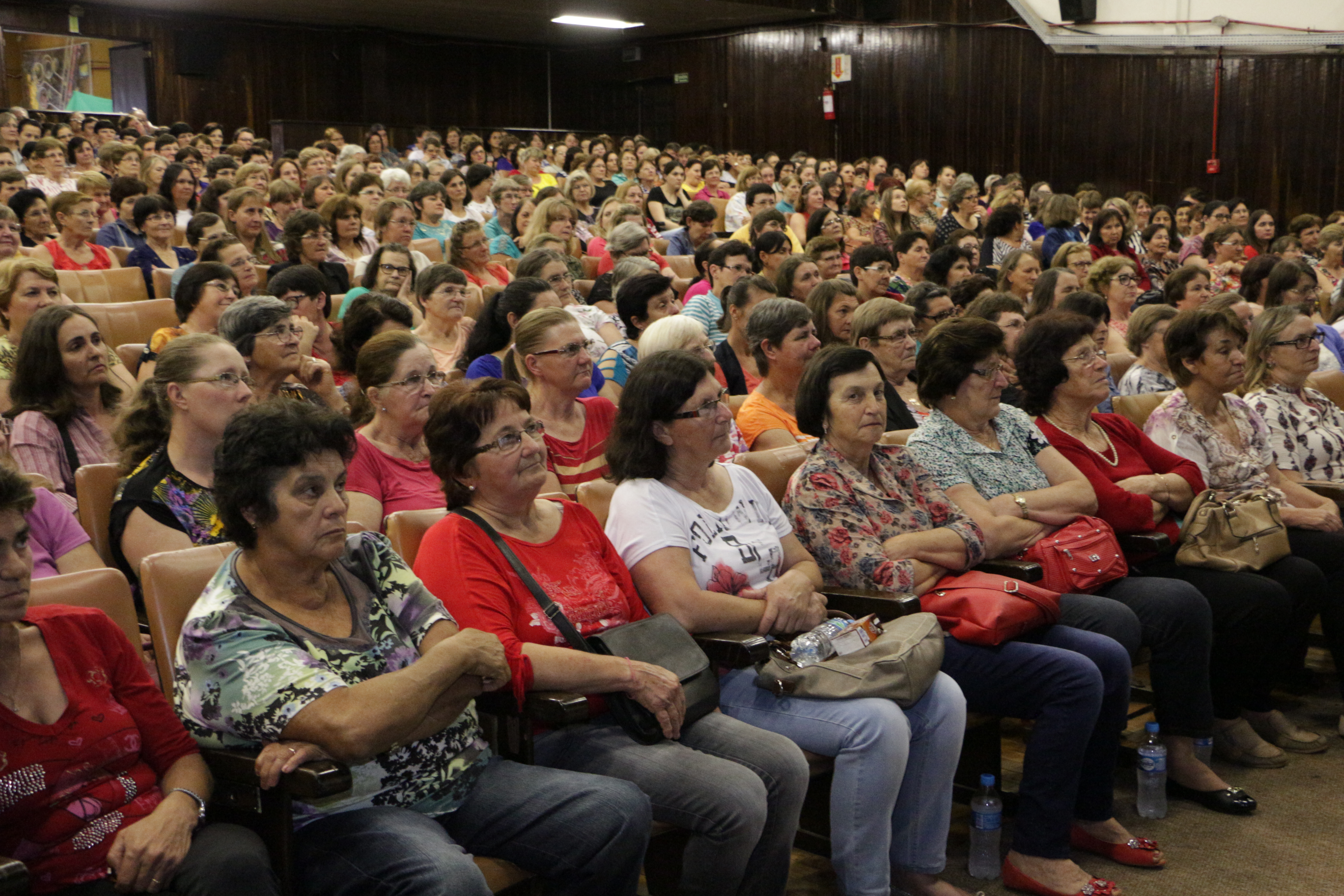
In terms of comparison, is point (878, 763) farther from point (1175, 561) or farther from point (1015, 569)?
point (1175, 561)

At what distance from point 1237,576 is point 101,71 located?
44.5 feet

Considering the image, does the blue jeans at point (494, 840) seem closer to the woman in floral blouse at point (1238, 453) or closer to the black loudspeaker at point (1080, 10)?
the woman in floral blouse at point (1238, 453)

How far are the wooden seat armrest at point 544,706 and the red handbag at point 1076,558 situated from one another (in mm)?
1230

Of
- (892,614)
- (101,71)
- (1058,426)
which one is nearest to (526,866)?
(892,614)

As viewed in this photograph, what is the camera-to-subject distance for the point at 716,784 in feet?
6.16

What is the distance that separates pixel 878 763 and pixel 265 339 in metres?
1.90

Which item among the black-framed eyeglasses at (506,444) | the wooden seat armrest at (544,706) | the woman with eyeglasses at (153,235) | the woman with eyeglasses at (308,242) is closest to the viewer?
the wooden seat armrest at (544,706)

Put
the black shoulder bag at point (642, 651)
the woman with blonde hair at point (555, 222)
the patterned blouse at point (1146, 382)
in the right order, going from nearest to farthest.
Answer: the black shoulder bag at point (642, 651), the patterned blouse at point (1146, 382), the woman with blonde hair at point (555, 222)

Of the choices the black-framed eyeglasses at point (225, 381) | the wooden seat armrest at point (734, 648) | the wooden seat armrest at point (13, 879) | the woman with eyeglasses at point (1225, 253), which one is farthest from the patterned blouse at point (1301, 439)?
the woman with eyeglasses at point (1225, 253)

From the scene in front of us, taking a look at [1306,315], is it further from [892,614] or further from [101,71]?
[101,71]

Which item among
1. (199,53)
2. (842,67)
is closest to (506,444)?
(842,67)

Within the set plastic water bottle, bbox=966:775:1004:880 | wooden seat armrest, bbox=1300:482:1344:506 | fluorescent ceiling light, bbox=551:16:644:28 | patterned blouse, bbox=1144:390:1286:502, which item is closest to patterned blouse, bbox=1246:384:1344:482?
wooden seat armrest, bbox=1300:482:1344:506

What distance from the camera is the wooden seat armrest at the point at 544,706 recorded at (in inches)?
72.4

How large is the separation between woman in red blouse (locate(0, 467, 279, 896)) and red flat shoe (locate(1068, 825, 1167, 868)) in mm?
1656
